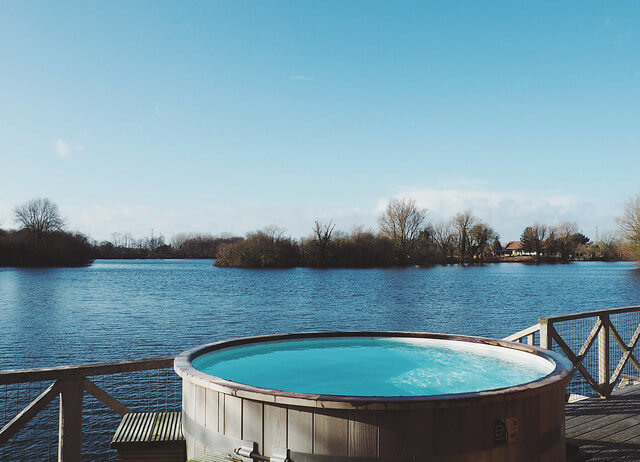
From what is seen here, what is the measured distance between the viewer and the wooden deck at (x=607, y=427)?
181 inches

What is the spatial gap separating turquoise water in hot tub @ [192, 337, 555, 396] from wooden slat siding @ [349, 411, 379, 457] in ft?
7.94

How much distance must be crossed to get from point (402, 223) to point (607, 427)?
223 feet

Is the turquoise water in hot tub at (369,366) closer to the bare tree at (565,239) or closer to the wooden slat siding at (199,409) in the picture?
the wooden slat siding at (199,409)

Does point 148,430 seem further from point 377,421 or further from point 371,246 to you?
point 371,246

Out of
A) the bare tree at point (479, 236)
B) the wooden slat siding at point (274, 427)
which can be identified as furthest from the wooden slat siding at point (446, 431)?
the bare tree at point (479, 236)

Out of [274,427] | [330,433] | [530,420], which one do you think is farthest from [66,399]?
[530,420]

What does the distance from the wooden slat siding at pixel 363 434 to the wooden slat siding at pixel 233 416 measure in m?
0.72

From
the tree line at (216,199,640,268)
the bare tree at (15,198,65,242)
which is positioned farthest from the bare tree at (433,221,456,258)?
the bare tree at (15,198,65,242)

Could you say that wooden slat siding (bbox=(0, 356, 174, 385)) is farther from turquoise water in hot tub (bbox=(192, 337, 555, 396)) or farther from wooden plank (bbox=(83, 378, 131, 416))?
turquoise water in hot tub (bbox=(192, 337, 555, 396))

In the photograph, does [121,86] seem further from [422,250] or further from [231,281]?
[422,250]

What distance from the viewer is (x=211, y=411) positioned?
3232 millimetres

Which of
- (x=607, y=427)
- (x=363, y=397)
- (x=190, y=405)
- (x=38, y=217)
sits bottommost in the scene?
(x=607, y=427)

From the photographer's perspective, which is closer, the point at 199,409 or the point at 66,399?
the point at 199,409

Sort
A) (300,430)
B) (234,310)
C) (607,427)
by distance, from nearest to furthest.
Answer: (300,430), (607,427), (234,310)
